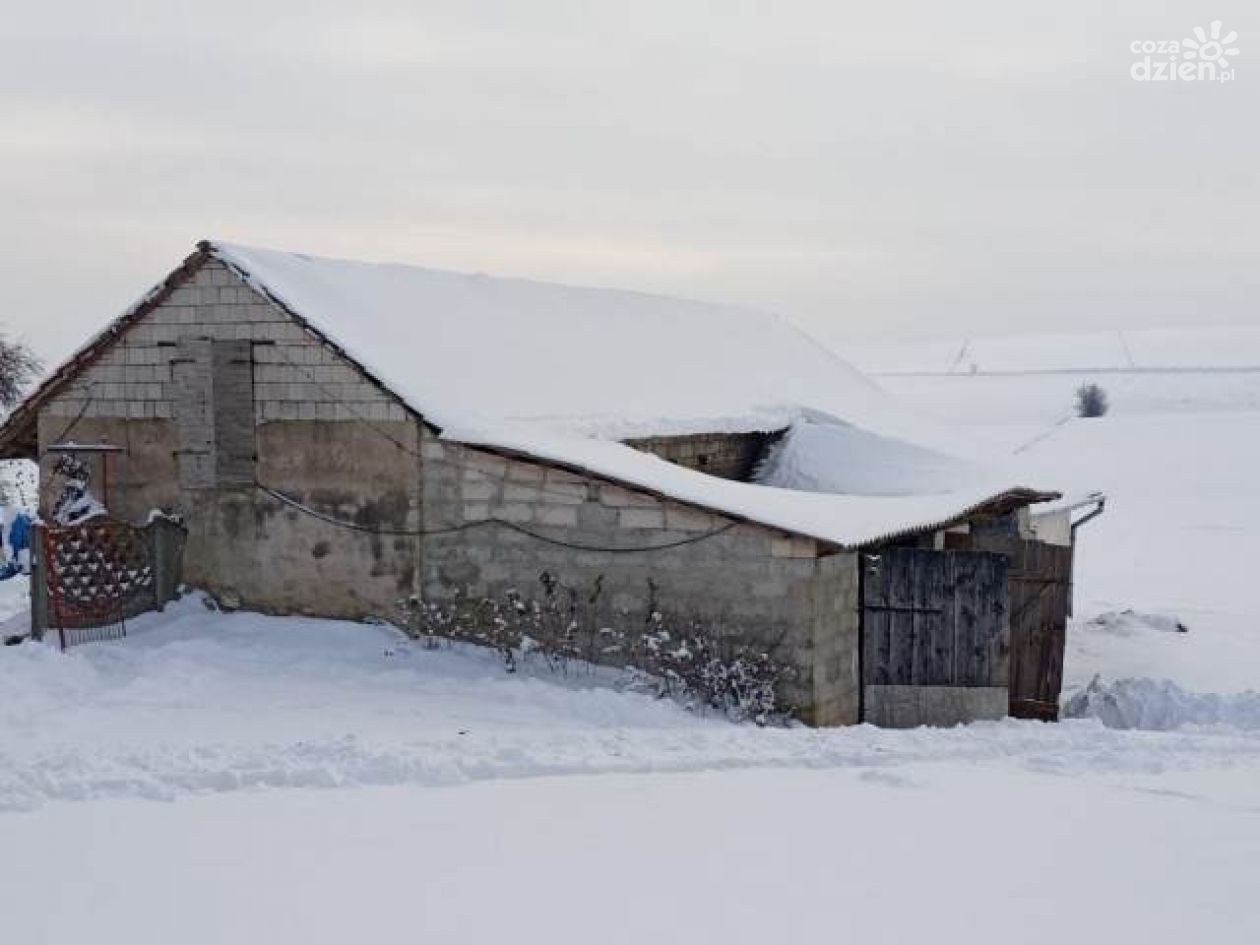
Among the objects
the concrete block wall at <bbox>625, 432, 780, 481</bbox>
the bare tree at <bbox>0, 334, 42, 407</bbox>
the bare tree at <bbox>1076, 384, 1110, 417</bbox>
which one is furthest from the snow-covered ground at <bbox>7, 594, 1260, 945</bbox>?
the bare tree at <bbox>1076, 384, 1110, 417</bbox>

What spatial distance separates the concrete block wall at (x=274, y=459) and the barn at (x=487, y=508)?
3cm

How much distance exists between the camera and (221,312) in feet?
46.0

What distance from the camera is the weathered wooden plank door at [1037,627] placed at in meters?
13.3

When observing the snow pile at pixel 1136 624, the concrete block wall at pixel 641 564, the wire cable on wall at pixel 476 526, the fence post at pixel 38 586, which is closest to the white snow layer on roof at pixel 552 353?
the concrete block wall at pixel 641 564

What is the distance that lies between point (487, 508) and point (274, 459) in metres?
2.67

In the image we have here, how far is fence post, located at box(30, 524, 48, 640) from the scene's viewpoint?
42.1ft

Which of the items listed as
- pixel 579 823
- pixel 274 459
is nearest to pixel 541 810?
pixel 579 823

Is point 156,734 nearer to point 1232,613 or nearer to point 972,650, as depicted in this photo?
point 972,650

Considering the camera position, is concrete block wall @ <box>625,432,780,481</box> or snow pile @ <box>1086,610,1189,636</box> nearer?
concrete block wall @ <box>625,432,780,481</box>

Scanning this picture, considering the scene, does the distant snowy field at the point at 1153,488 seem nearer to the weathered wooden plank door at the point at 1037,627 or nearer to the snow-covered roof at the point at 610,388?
Answer: the weathered wooden plank door at the point at 1037,627

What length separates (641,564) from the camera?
12.0 meters

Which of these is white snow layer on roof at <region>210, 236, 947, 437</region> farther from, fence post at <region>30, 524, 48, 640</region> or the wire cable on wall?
fence post at <region>30, 524, 48, 640</region>

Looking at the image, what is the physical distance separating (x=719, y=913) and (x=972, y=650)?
677 cm

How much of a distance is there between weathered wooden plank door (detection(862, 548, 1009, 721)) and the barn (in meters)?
0.02
